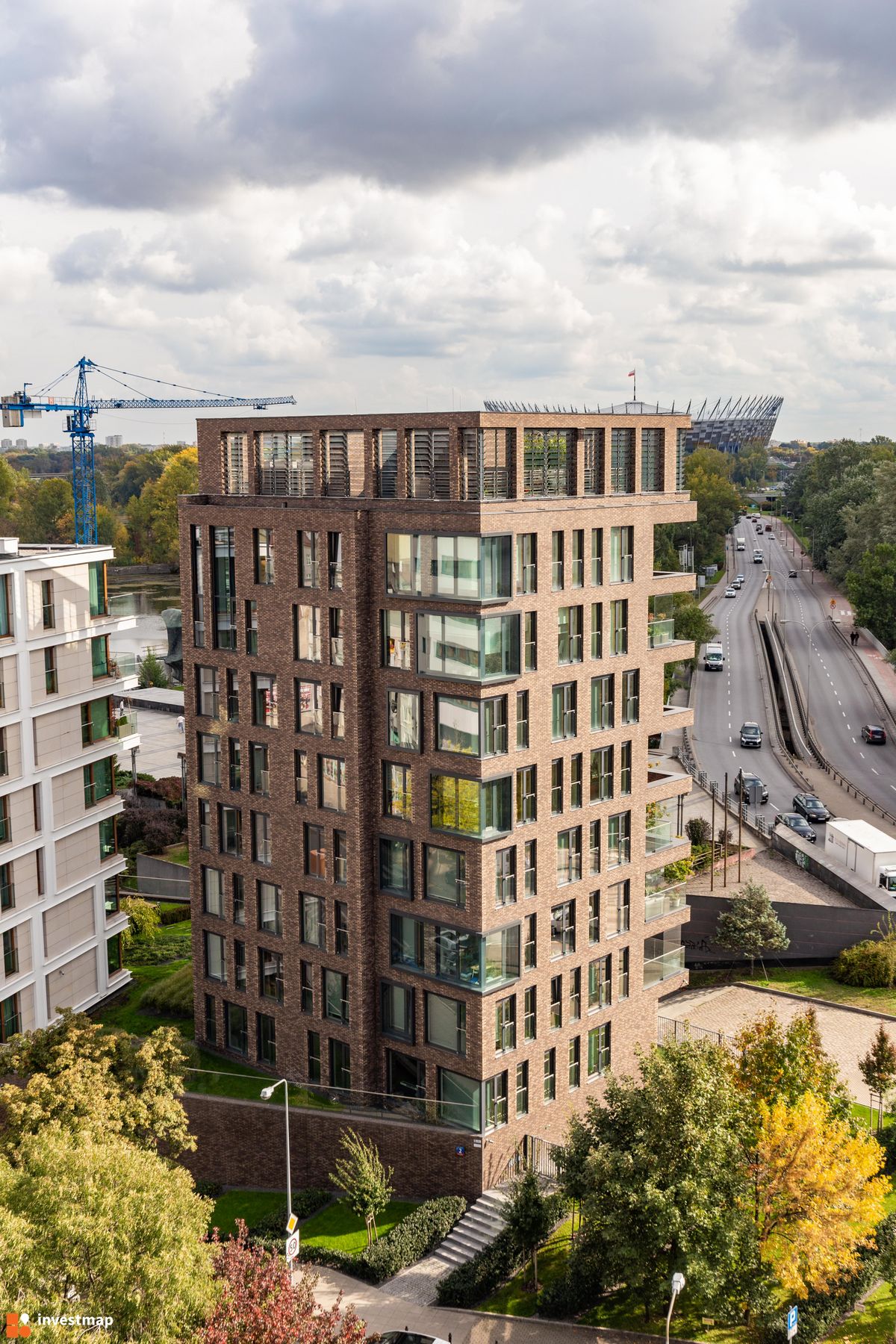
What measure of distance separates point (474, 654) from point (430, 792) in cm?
463

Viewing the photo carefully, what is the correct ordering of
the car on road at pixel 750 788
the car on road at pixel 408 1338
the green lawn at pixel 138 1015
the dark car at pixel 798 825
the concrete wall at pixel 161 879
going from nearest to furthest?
1. the car on road at pixel 408 1338
2. the green lawn at pixel 138 1015
3. the concrete wall at pixel 161 879
4. the dark car at pixel 798 825
5. the car on road at pixel 750 788

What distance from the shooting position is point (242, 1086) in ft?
128

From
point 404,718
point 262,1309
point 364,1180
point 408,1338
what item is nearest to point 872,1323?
point 408,1338

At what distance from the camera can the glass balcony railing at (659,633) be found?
1549 inches

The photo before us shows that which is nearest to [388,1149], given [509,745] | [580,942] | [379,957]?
[379,957]

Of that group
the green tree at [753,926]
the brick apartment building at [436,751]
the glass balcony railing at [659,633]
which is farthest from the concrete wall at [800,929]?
the glass balcony railing at [659,633]

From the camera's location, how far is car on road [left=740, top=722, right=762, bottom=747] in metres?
88.3

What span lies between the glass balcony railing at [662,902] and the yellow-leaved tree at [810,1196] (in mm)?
11118

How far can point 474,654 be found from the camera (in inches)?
1300

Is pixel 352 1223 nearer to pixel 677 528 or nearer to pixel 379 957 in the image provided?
pixel 379 957

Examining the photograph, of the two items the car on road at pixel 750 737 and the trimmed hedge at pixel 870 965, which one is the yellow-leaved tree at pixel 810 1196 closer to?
the trimmed hedge at pixel 870 965

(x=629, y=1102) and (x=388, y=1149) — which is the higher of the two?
(x=629, y=1102)

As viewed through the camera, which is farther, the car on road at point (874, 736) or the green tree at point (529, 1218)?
the car on road at point (874, 736)

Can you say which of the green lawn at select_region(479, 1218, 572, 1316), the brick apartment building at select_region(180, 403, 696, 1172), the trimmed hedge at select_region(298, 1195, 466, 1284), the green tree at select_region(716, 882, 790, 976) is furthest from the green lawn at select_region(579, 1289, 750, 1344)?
the green tree at select_region(716, 882, 790, 976)
